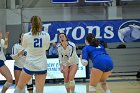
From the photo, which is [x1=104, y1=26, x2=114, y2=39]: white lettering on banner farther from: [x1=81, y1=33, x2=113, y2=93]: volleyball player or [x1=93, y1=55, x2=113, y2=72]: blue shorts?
[x1=93, y1=55, x2=113, y2=72]: blue shorts

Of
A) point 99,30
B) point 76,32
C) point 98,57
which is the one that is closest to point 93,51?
point 98,57

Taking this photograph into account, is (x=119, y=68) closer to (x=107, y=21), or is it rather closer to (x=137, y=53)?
(x=137, y=53)

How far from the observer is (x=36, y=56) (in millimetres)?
7414

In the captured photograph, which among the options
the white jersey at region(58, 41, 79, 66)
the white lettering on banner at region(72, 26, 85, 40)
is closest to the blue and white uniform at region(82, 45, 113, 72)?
the white jersey at region(58, 41, 79, 66)

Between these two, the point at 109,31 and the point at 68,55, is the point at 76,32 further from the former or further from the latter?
the point at 68,55

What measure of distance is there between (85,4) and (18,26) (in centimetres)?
450

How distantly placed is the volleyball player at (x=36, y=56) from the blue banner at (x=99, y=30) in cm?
1338

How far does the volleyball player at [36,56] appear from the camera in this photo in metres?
7.34

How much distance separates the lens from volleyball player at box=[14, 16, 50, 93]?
7.34 meters

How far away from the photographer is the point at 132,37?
68.8 ft

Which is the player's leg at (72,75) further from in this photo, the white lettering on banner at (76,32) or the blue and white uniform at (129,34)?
the blue and white uniform at (129,34)

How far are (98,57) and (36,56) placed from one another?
7.10 ft

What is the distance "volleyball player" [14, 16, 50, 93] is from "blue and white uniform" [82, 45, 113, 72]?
184 cm

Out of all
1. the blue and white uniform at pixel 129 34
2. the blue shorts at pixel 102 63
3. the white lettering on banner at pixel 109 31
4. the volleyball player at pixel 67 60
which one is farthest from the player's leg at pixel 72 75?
the blue and white uniform at pixel 129 34
